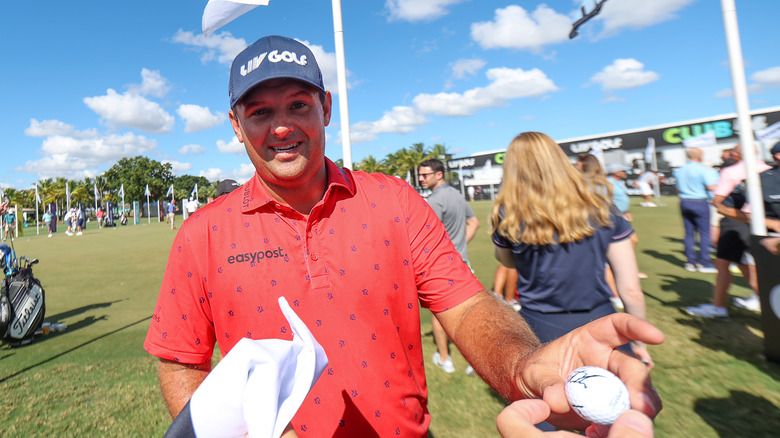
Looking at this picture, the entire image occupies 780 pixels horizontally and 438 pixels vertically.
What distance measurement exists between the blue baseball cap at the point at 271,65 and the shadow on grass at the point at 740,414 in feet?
13.1

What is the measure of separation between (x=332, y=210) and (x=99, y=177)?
302ft

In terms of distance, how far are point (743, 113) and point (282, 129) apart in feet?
16.5

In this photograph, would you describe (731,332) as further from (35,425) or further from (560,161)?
(35,425)

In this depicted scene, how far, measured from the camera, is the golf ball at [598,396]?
0.96 m

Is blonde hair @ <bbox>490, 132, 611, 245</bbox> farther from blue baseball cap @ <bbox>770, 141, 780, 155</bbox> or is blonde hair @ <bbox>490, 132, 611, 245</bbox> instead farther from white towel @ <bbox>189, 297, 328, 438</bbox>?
blue baseball cap @ <bbox>770, 141, 780, 155</bbox>

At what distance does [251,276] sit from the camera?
1704 mm

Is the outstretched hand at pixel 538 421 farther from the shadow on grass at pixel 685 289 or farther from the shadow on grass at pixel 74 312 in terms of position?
the shadow on grass at pixel 74 312

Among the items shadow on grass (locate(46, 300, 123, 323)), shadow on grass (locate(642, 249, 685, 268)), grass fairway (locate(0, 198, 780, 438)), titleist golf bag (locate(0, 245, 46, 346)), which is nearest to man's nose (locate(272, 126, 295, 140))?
grass fairway (locate(0, 198, 780, 438))

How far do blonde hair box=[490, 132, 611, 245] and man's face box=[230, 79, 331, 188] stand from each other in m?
1.62

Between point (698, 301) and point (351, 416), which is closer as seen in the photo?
point (351, 416)

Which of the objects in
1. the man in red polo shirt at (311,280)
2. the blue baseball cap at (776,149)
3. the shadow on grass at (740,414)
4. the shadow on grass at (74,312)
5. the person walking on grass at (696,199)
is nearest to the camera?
the man in red polo shirt at (311,280)

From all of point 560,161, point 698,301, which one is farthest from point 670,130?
point 560,161

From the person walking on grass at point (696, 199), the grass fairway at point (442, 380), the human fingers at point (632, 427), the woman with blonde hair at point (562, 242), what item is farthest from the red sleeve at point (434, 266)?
the person walking on grass at point (696, 199)

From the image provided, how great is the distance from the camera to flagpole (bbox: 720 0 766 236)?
14.1 ft
